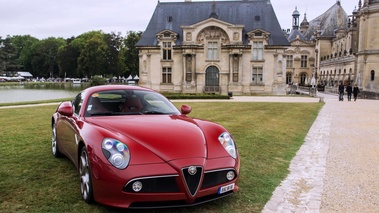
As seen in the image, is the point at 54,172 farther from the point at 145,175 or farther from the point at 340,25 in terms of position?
the point at 340,25

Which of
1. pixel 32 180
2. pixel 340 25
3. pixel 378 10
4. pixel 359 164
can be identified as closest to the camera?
pixel 32 180

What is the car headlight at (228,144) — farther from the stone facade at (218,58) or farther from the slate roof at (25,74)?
the slate roof at (25,74)

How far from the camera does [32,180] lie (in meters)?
5.04

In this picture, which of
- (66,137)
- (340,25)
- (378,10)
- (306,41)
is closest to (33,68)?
(306,41)

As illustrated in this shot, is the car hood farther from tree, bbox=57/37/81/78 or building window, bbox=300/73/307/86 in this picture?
tree, bbox=57/37/81/78

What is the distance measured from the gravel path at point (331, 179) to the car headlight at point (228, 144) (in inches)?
31.1

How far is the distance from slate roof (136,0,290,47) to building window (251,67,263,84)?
138 inches

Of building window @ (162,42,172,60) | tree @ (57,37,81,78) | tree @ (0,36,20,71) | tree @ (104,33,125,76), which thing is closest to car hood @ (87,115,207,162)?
building window @ (162,42,172,60)

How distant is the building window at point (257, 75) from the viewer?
40250 mm

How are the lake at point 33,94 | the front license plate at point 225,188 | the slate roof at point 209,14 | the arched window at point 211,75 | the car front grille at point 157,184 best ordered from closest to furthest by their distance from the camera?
the car front grille at point 157,184 < the front license plate at point 225,188 < the lake at point 33,94 < the arched window at point 211,75 < the slate roof at point 209,14

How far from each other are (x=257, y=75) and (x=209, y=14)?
9.80m

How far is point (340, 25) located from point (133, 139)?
83274 mm

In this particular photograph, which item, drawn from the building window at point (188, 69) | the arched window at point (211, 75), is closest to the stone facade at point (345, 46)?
the arched window at point (211, 75)

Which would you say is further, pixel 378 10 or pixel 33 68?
pixel 33 68
